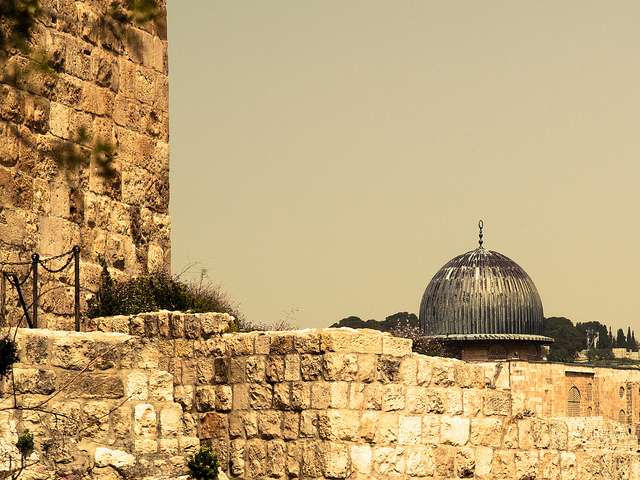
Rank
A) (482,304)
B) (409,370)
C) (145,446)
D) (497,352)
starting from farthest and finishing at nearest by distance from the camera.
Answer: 1. (482,304)
2. (497,352)
3. (409,370)
4. (145,446)

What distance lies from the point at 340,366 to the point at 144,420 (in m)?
1.69

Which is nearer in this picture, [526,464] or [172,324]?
[172,324]

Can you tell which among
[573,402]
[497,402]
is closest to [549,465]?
[497,402]

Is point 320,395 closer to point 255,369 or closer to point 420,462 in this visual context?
point 255,369

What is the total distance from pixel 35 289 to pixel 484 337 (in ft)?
181

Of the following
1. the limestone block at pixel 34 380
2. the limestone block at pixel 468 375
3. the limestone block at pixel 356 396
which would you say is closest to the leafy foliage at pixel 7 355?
the limestone block at pixel 34 380

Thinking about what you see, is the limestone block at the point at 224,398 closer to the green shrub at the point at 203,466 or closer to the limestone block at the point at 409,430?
the green shrub at the point at 203,466

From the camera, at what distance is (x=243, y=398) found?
1327 centimetres

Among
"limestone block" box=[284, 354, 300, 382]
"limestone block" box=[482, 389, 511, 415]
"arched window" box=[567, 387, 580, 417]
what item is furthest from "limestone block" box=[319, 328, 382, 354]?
"arched window" box=[567, 387, 580, 417]

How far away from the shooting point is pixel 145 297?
1512 centimetres

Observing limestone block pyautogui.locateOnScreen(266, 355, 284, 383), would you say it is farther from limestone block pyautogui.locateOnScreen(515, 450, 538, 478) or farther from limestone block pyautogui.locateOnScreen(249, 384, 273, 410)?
limestone block pyautogui.locateOnScreen(515, 450, 538, 478)

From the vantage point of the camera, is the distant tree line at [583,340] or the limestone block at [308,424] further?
the distant tree line at [583,340]

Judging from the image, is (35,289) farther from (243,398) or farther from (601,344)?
(601,344)

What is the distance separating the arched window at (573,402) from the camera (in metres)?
66.1
